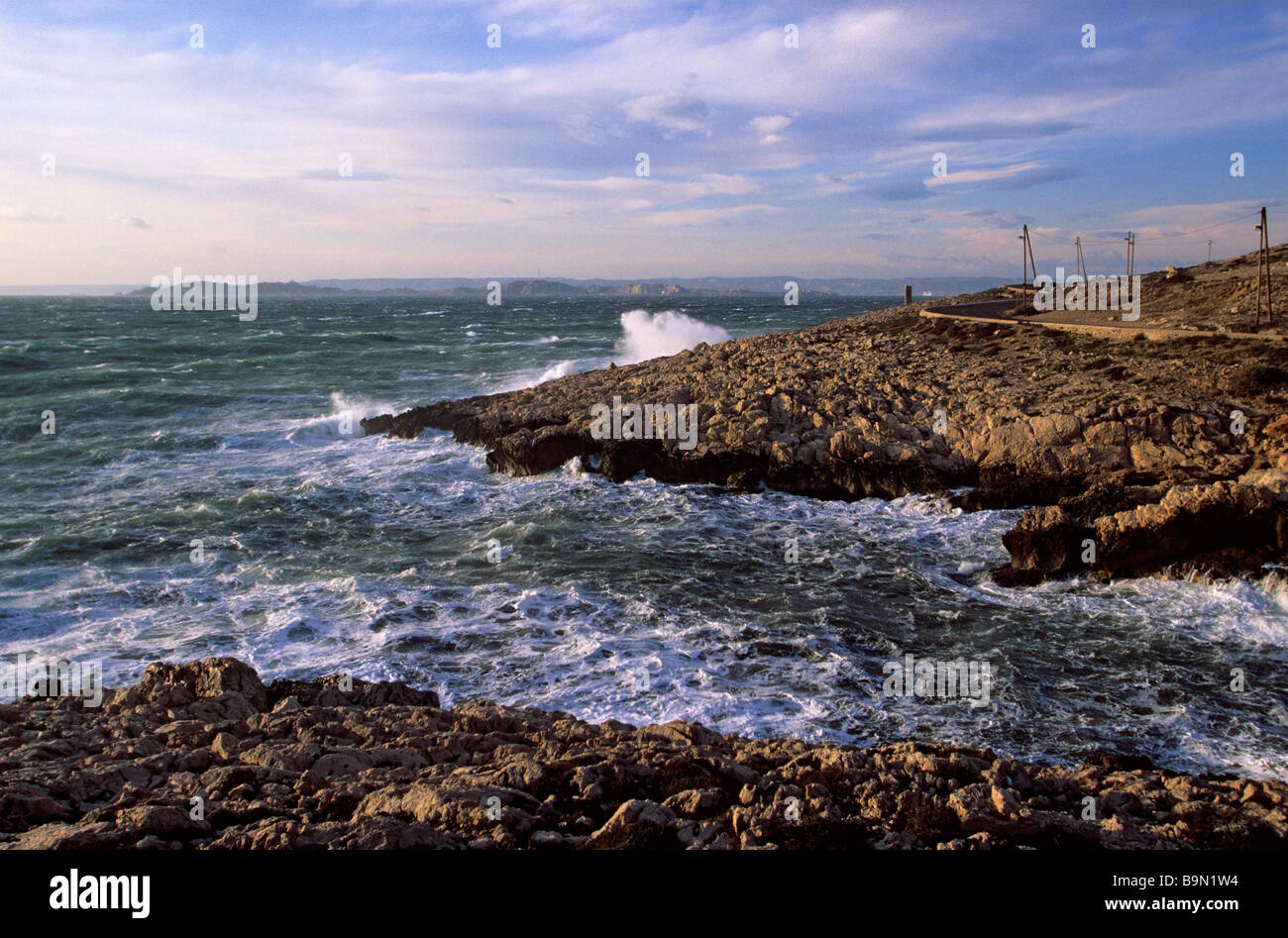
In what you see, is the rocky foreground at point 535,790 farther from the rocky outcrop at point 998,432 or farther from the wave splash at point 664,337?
the wave splash at point 664,337

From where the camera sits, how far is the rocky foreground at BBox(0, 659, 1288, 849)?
522 centimetres

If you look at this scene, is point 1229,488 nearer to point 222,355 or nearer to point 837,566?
point 837,566

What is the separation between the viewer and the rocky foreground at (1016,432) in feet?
39.8

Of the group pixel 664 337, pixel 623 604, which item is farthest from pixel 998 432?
pixel 664 337

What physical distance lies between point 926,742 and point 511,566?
7.79 meters

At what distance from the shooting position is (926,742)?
771 centimetres

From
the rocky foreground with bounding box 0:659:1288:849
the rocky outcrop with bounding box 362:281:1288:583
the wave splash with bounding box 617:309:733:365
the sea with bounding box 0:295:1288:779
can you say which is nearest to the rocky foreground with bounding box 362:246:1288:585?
the rocky outcrop with bounding box 362:281:1288:583

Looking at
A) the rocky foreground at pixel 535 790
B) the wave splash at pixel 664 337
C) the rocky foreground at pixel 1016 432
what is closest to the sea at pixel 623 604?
the rocky foreground at pixel 1016 432

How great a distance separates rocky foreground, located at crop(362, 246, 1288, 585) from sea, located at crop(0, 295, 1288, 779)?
691mm

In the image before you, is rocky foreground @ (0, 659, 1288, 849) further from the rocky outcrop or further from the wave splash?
the wave splash

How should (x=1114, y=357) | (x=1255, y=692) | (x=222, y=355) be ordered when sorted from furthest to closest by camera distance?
(x=222, y=355) → (x=1114, y=357) → (x=1255, y=692)

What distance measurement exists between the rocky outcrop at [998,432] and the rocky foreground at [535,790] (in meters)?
6.75
